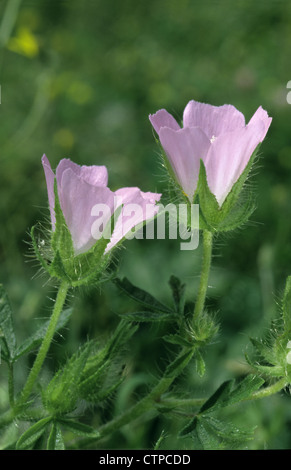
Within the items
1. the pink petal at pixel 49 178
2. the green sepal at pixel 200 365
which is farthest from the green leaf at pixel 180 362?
the pink petal at pixel 49 178

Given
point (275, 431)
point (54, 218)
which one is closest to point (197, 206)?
point (54, 218)

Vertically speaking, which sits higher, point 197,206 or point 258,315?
point 197,206

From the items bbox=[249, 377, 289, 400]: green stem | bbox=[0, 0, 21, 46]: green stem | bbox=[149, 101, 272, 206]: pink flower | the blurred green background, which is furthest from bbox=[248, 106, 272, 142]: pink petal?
bbox=[0, 0, 21, 46]: green stem

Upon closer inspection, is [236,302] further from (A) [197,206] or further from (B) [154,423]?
(A) [197,206]

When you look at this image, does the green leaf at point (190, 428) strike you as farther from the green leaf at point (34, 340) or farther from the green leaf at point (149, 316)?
the green leaf at point (34, 340)

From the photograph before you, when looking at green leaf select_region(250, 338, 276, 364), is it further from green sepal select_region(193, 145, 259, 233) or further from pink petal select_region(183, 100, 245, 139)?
pink petal select_region(183, 100, 245, 139)

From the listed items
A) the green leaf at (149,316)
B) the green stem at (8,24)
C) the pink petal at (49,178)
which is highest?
the green stem at (8,24)

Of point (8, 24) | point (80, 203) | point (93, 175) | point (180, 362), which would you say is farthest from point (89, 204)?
point (8, 24)
